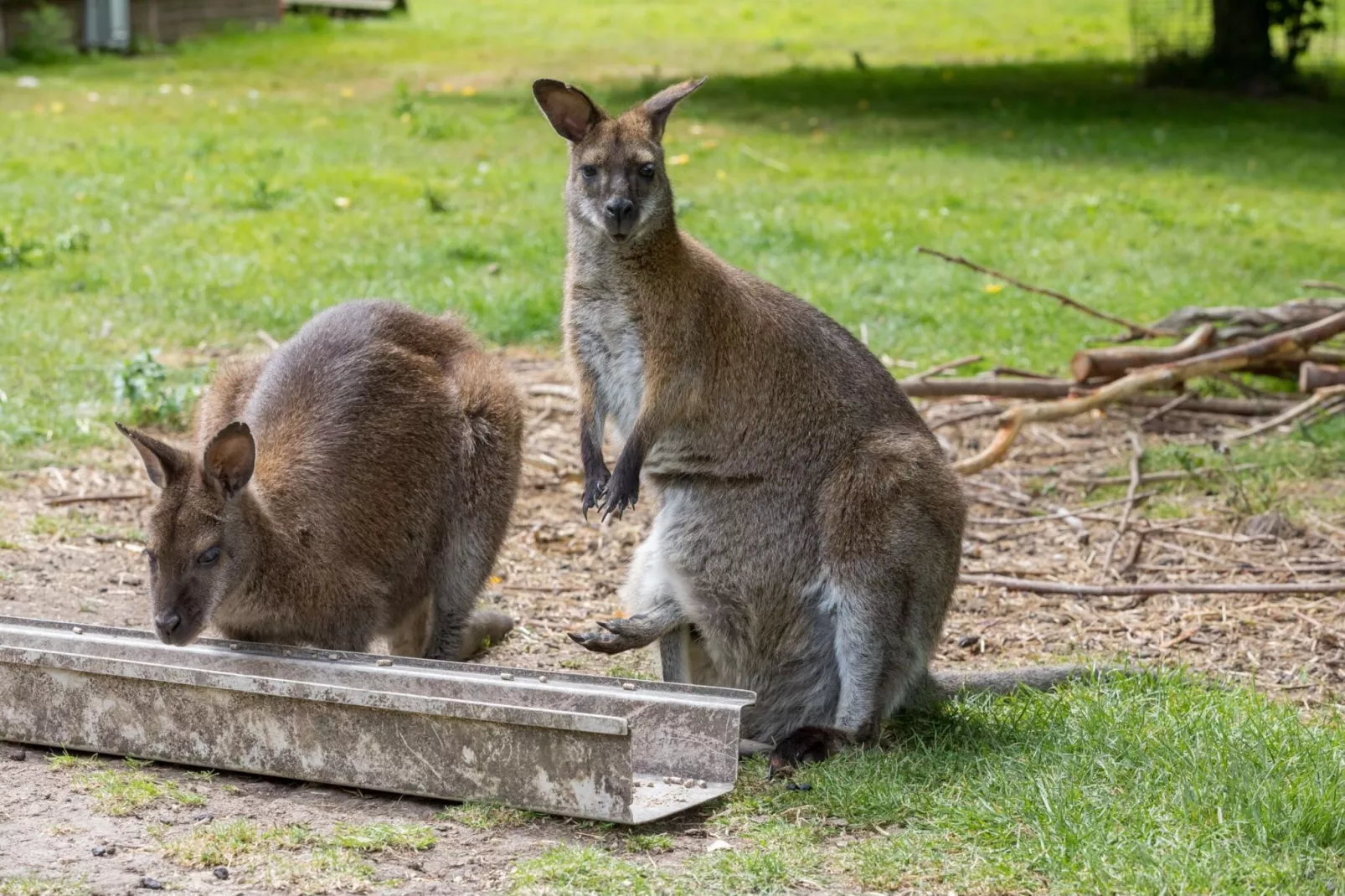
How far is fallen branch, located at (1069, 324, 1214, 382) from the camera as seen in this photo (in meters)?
6.84

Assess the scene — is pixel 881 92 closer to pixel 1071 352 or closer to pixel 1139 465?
pixel 1071 352

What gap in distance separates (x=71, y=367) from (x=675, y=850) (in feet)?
15.8

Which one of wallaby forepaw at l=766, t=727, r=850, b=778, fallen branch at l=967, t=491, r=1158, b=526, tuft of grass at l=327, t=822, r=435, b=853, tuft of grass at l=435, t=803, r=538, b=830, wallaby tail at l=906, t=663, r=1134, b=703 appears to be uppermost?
tuft of grass at l=327, t=822, r=435, b=853

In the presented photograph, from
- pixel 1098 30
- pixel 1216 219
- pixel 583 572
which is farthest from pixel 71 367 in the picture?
pixel 1098 30

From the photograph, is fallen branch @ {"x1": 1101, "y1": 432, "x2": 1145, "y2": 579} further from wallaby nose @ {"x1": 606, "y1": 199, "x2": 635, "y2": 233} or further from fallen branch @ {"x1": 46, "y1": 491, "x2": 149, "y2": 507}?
fallen branch @ {"x1": 46, "y1": 491, "x2": 149, "y2": 507}

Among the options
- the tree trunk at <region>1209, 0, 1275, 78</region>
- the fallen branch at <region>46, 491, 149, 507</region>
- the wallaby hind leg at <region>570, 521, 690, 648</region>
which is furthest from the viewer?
the tree trunk at <region>1209, 0, 1275, 78</region>

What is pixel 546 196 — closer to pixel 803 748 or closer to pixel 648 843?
pixel 803 748

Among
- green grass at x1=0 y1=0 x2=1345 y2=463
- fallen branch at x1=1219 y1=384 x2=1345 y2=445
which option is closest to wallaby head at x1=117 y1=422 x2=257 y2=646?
green grass at x1=0 y1=0 x2=1345 y2=463

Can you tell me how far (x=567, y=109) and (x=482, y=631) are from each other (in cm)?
160

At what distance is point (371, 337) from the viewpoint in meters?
4.69

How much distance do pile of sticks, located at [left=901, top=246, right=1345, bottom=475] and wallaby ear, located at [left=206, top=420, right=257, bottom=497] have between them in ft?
10.9

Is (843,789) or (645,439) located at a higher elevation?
(645,439)

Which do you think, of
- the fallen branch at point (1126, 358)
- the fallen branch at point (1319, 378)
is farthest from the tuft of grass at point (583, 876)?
the fallen branch at point (1319, 378)

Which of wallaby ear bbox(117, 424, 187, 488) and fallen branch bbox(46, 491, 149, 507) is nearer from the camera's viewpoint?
wallaby ear bbox(117, 424, 187, 488)
